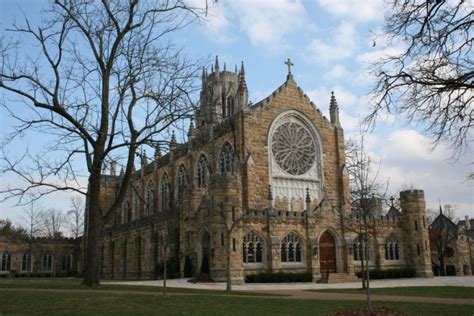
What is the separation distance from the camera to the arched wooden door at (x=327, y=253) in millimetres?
36562

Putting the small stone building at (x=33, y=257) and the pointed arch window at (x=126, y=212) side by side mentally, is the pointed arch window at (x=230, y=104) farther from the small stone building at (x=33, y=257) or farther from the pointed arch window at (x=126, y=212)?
the small stone building at (x=33, y=257)

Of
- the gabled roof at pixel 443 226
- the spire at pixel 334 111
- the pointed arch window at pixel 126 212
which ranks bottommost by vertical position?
the gabled roof at pixel 443 226

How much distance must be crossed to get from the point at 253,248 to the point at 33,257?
141 feet

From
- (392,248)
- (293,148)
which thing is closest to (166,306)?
(392,248)

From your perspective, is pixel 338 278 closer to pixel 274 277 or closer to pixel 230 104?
pixel 274 277

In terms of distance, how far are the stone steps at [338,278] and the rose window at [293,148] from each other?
10.9m

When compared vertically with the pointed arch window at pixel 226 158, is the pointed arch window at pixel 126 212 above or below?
below

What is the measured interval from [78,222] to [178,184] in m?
26.8

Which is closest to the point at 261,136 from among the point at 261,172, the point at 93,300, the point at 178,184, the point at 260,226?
the point at 261,172

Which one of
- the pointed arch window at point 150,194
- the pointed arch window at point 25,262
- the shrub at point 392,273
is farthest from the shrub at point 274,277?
the pointed arch window at point 25,262

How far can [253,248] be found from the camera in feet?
112

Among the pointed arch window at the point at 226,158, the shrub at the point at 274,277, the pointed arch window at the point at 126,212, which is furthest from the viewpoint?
the pointed arch window at the point at 126,212

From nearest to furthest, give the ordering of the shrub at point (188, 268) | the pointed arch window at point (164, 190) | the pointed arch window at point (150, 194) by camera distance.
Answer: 1. the shrub at point (188, 268)
2. the pointed arch window at point (164, 190)
3. the pointed arch window at point (150, 194)

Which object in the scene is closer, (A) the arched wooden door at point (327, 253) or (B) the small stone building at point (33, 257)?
(A) the arched wooden door at point (327, 253)
